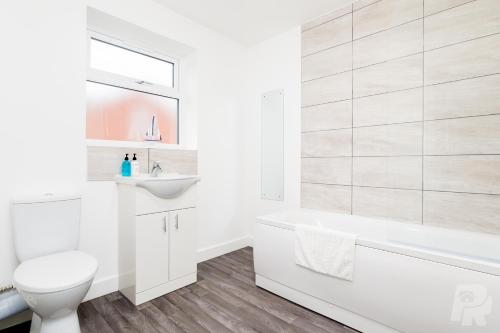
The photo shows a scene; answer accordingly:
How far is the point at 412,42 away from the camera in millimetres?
2023

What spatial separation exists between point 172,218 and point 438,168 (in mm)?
2094

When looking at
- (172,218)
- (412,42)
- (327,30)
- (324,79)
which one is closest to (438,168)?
(412,42)

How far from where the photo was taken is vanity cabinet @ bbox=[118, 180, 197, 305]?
6.18ft

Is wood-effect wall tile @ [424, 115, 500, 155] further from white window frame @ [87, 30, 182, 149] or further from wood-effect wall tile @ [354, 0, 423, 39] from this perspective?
white window frame @ [87, 30, 182, 149]

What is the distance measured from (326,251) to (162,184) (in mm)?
1261

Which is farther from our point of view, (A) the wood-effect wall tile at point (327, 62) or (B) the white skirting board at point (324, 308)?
(A) the wood-effect wall tile at point (327, 62)

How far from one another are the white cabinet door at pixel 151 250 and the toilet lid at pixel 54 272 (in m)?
0.39

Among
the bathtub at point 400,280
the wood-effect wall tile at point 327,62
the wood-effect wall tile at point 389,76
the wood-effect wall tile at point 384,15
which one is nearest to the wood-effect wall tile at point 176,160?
the bathtub at point 400,280

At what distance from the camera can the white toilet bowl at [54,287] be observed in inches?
48.4

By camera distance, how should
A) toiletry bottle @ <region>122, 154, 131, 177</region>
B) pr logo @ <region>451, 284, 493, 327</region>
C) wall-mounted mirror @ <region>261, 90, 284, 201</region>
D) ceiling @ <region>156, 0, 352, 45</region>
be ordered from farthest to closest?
1. wall-mounted mirror @ <region>261, 90, 284, 201</region>
2. ceiling @ <region>156, 0, 352, 45</region>
3. toiletry bottle @ <region>122, 154, 131, 177</region>
4. pr logo @ <region>451, 284, 493, 327</region>

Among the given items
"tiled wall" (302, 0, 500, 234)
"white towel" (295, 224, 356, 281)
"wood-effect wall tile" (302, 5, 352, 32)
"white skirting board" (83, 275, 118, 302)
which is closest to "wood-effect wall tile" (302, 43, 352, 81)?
"tiled wall" (302, 0, 500, 234)

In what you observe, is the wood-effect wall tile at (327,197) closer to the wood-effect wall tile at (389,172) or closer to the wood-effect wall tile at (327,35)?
the wood-effect wall tile at (389,172)

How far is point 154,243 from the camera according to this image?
1963 mm

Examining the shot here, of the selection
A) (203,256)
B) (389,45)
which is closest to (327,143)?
(389,45)
